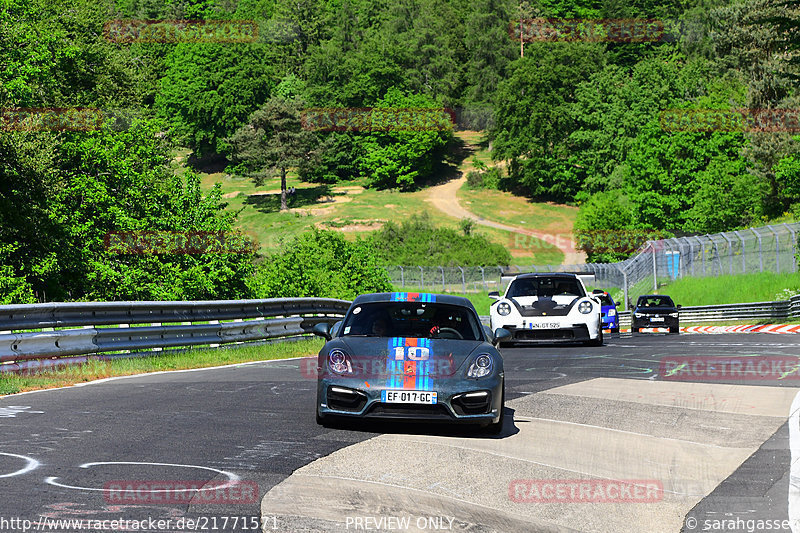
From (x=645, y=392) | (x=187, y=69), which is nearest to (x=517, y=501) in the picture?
(x=645, y=392)

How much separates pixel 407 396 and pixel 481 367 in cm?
76

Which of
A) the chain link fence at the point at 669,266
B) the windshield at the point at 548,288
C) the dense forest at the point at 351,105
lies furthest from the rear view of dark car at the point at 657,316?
the windshield at the point at 548,288

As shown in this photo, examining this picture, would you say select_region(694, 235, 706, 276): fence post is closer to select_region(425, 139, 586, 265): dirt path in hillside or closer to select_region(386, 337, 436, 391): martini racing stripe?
select_region(425, 139, 586, 265): dirt path in hillside

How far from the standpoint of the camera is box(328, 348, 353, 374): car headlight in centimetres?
891

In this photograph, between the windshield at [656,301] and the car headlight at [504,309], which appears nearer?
the car headlight at [504,309]

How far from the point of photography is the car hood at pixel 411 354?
8812mm

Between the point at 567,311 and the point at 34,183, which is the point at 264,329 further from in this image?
the point at 34,183

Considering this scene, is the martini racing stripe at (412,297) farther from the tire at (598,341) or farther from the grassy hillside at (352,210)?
the grassy hillside at (352,210)

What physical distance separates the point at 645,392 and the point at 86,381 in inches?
283

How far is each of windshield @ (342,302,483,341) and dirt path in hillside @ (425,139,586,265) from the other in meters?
79.1

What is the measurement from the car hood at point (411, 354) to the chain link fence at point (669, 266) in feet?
113

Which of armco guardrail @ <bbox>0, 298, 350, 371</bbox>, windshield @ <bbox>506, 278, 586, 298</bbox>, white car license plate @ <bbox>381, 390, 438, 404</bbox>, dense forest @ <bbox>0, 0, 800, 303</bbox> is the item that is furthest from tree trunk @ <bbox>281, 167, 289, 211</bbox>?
white car license plate @ <bbox>381, 390, 438, 404</bbox>

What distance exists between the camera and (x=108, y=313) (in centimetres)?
1606

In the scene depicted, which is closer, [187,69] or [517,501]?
[517,501]
